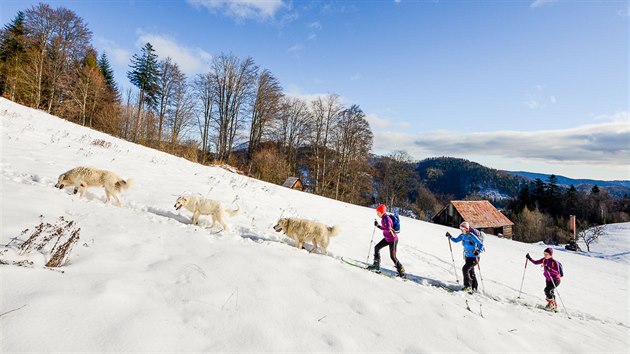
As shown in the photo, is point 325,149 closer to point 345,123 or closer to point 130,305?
point 345,123

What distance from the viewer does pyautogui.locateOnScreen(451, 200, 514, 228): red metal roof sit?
119 ft

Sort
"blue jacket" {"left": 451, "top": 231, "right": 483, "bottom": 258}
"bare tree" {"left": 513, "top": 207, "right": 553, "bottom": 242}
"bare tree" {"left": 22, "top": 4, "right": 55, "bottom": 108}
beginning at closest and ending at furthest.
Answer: "blue jacket" {"left": 451, "top": 231, "right": 483, "bottom": 258}
"bare tree" {"left": 22, "top": 4, "right": 55, "bottom": 108}
"bare tree" {"left": 513, "top": 207, "right": 553, "bottom": 242}

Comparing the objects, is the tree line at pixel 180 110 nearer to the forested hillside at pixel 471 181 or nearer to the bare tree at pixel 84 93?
the bare tree at pixel 84 93

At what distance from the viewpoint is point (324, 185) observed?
123 feet

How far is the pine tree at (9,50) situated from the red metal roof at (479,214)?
171ft

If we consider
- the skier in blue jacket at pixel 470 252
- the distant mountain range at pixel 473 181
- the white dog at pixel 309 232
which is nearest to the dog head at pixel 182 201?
the white dog at pixel 309 232

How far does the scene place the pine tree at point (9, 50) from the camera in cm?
2683

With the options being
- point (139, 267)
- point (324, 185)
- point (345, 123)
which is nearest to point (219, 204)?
point (139, 267)

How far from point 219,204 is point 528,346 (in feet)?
22.6

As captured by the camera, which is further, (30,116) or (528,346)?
(30,116)

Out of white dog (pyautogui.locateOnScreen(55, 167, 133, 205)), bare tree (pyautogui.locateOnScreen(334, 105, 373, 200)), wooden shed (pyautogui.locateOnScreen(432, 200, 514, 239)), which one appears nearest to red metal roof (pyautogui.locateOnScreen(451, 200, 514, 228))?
wooden shed (pyautogui.locateOnScreen(432, 200, 514, 239))

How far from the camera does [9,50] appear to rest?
2969cm

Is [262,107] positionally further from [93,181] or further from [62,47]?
[93,181]

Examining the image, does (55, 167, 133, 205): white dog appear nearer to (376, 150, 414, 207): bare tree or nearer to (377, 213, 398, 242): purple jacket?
(377, 213, 398, 242): purple jacket
